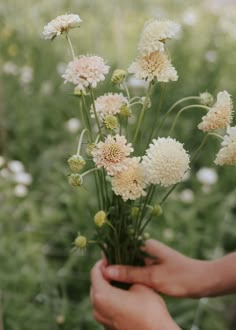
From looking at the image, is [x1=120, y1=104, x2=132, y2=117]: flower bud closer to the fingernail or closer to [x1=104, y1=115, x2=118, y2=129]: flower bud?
[x1=104, y1=115, x2=118, y2=129]: flower bud

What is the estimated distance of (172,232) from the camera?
1.82 m

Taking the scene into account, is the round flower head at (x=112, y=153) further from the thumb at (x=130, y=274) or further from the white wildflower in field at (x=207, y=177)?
the white wildflower in field at (x=207, y=177)

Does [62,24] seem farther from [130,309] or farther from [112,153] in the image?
[130,309]

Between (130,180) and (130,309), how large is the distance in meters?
0.25

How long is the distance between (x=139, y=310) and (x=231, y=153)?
12.5 inches

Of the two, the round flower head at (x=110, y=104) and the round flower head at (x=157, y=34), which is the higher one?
the round flower head at (x=157, y=34)

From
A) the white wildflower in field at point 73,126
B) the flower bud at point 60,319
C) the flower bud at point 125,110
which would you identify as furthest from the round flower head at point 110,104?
the white wildflower in field at point 73,126

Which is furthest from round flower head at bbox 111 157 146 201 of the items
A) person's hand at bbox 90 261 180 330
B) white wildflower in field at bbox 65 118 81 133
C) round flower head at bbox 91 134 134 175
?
white wildflower in field at bbox 65 118 81 133

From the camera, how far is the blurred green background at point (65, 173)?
165 centimetres

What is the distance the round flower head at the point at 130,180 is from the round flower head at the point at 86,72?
0.40ft

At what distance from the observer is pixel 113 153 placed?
83 centimetres

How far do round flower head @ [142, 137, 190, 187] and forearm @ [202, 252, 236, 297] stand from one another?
1.01 feet

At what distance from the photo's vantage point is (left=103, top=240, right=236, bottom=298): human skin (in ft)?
3.53

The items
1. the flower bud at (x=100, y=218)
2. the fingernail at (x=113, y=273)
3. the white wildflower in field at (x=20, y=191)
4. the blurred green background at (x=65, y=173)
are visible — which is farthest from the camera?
the white wildflower in field at (x=20, y=191)
